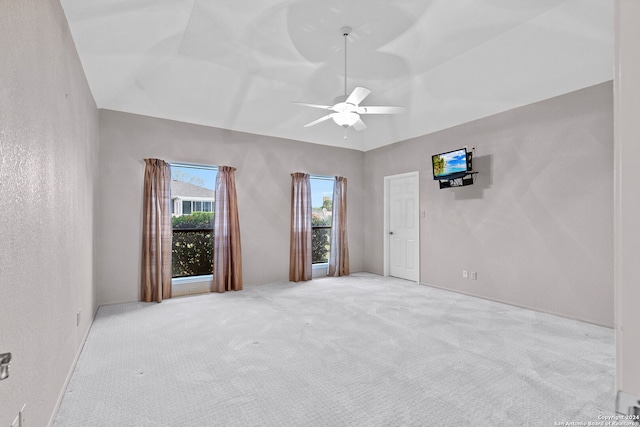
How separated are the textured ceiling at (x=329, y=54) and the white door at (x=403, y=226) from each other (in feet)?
4.10

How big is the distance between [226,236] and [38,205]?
344 centimetres

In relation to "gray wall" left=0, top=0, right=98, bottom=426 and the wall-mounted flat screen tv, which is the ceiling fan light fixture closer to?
the wall-mounted flat screen tv

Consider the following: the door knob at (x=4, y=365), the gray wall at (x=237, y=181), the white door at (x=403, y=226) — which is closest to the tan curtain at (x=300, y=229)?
the gray wall at (x=237, y=181)

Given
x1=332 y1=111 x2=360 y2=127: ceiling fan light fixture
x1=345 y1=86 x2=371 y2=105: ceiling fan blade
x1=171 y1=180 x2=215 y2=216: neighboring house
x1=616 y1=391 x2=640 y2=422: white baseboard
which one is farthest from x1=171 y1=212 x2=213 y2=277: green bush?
x1=616 y1=391 x2=640 y2=422: white baseboard

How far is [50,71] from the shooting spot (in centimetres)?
205

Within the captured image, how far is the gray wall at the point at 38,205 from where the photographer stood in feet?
4.58

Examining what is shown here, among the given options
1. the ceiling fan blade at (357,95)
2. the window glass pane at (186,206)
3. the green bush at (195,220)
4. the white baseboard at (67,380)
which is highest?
the ceiling fan blade at (357,95)

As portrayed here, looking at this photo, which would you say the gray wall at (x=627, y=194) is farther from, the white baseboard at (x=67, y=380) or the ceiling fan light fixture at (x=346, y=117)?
the ceiling fan light fixture at (x=346, y=117)

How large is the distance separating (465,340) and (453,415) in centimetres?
130

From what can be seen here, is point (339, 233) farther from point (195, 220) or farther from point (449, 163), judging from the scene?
point (195, 220)

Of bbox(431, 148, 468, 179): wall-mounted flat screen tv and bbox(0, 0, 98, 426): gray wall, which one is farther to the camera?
bbox(431, 148, 468, 179): wall-mounted flat screen tv

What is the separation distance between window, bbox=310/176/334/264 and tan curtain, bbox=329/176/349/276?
1.02 feet

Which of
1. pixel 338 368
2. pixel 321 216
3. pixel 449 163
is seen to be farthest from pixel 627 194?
pixel 321 216

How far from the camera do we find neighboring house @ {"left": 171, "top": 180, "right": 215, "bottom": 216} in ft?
17.9
